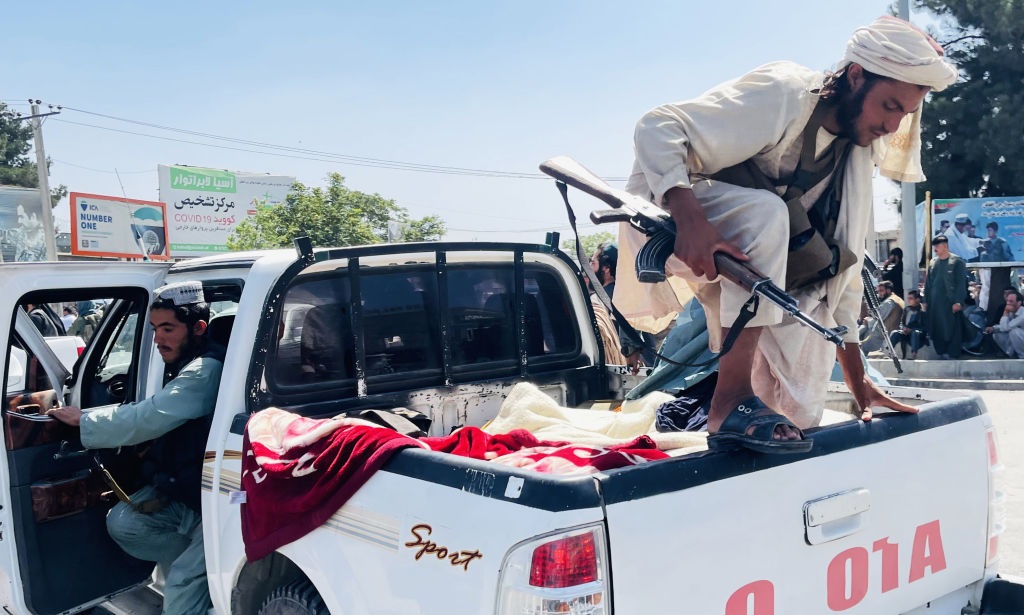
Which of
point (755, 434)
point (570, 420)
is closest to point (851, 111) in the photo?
point (755, 434)

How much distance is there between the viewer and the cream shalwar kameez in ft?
7.59

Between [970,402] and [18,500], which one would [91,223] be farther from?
[970,402]

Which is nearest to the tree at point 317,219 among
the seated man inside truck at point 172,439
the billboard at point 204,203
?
the billboard at point 204,203

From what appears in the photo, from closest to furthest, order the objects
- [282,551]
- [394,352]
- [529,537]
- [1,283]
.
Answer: [529,537] → [282,551] → [1,283] → [394,352]

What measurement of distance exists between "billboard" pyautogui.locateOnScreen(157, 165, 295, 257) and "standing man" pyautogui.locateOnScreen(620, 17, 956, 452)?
4398 centimetres

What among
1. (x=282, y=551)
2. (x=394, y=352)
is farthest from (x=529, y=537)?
(x=394, y=352)

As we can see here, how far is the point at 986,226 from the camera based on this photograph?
1786cm

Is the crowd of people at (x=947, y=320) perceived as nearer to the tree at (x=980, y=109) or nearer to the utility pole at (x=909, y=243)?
the utility pole at (x=909, y=243)

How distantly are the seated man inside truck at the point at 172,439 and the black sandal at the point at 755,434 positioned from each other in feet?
6.55

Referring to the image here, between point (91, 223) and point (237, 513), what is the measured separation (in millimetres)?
34676

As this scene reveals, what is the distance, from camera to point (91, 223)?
33375 millimetres

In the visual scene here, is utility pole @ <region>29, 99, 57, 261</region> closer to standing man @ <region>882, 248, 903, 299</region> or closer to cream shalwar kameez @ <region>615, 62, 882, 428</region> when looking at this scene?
standing man @ <region>882, 248, 903, 299</region>

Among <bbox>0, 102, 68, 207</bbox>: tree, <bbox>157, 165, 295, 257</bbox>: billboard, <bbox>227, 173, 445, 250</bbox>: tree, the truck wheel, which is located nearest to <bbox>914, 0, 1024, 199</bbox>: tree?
<bbox>227, 173, 445, 250</bbox>: tree

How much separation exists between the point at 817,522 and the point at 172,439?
8.00 feet
